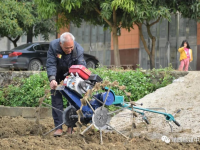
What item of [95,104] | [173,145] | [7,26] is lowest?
[173,145]

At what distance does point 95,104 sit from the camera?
6867 mm

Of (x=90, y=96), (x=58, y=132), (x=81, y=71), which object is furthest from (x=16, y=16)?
(x=90, y=96)

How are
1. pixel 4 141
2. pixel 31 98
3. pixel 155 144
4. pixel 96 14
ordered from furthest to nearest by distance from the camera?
pixel 96 14 < pixel 31 98 < pixel 155 144 < pixel 4 141

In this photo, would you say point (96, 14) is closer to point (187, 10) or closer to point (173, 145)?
point (187, 10)

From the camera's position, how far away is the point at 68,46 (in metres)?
7.22

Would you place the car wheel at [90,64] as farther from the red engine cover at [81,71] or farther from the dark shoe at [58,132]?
the red engine cover at [81,71]

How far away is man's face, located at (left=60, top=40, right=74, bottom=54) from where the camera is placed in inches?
283

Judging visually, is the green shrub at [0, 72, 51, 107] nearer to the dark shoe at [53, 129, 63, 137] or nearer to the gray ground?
the gray ground

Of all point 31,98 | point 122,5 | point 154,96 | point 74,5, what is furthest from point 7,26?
point 154,96

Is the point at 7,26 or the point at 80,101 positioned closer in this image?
the point at 80,101

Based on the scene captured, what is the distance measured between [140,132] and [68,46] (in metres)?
2.06

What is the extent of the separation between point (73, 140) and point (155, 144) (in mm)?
1218

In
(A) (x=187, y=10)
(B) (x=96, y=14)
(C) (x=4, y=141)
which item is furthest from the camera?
(B) (x=96, y=14)

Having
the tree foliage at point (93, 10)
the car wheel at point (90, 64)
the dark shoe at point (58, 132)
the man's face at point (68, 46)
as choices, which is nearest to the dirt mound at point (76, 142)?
the dark shoe at point (58, 132)
